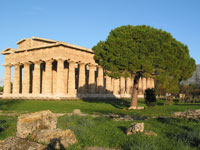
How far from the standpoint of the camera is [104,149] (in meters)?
8.88

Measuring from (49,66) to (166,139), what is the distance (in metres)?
38.4

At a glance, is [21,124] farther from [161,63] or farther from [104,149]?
[161,63]

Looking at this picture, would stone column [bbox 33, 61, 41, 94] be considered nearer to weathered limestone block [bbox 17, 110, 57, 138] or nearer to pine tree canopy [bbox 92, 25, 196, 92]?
pine tree canopy [bbox 92, 25, 196, 92]

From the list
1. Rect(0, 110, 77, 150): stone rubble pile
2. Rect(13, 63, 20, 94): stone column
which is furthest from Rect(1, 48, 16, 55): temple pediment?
Rect(0, 110, 77, 150): stone rubble pile

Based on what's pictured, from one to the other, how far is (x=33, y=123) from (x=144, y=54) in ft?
77.0

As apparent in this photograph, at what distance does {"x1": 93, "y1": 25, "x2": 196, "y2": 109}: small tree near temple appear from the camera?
30.8 meters

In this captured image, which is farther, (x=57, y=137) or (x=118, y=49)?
(x=118, y=49)

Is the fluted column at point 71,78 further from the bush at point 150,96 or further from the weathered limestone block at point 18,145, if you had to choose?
the weathered limestone block at point 18,145

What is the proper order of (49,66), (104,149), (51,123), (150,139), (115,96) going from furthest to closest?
(115,96) < (49,66) < (51,123) < (150,139) < (104,149)

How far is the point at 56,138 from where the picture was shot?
8.84 metres

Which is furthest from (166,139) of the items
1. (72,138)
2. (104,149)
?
(72,138)

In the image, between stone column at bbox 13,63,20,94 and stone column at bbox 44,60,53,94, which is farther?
stone column at bbox 13,63,20,94

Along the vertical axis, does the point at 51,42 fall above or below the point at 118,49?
above

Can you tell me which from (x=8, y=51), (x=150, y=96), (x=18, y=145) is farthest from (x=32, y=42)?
(x=18, y=145)
